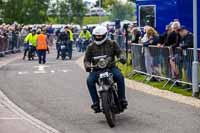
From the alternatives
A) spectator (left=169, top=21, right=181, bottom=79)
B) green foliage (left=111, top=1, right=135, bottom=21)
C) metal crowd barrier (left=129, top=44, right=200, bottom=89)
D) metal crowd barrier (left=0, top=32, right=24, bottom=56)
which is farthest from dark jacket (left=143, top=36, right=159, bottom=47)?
green foliage (left=111, top=1, right=135, bottom=21)

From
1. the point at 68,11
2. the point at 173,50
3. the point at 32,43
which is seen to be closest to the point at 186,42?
the point at 173,50

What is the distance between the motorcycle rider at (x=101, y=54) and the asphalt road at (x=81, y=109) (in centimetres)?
45

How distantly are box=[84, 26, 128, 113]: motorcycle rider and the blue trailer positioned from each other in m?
10.2

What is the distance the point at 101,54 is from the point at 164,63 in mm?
5947

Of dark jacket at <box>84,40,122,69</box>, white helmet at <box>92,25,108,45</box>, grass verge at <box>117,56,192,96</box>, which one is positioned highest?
white helmet at <box>92,25,108,45</box>

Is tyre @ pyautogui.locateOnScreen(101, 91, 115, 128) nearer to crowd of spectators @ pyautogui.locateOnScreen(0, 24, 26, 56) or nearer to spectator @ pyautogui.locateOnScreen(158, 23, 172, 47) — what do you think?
spectator @ pyautogui.locateOnScreen(158, 23, 172, 47)

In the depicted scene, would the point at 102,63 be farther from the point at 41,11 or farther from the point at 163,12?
the point at 41,11

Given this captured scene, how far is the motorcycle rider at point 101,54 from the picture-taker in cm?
1138

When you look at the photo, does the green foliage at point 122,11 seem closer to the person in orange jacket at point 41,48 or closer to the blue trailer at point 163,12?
the person in orange jacket at point 41,48

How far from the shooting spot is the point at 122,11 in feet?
274

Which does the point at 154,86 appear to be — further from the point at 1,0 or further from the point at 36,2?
the point at 36,2

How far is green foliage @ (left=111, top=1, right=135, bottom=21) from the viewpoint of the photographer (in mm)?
81069

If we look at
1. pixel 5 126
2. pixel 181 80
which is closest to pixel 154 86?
pixel 181 80

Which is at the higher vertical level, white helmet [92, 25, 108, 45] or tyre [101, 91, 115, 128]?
white helmet [92, 25, 108, 45]
